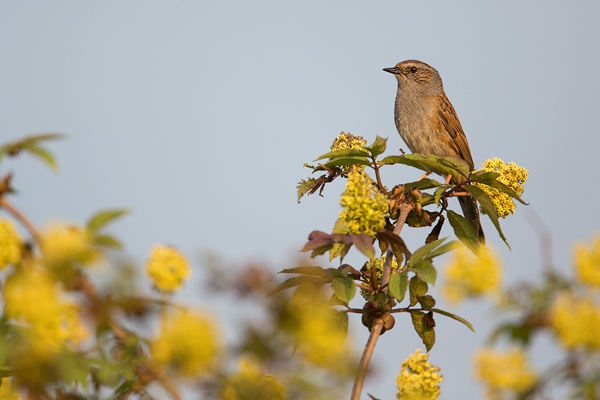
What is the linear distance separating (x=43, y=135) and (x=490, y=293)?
3.93 ft

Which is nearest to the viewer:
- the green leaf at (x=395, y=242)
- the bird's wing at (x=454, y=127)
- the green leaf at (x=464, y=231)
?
the green leaf at (x=395, y=242)

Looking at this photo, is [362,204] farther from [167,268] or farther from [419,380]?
[167,268]

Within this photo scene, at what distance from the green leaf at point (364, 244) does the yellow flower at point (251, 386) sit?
680 mm

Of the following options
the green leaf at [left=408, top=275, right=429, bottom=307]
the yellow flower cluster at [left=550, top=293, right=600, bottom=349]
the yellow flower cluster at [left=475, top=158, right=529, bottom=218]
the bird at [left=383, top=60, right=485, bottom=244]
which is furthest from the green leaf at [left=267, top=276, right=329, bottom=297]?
the bird at [left=383, top=60, right=485, bottom=244]

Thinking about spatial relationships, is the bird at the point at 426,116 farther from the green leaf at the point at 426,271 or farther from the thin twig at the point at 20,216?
the thin twig at the point at 20,216

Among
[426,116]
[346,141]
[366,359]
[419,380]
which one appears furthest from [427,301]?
[426,116]

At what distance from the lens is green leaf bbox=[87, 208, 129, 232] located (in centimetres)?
128

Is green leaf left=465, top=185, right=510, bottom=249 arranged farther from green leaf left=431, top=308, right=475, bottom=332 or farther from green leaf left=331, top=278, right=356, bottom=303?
green leaf left=331, top=278, right=356, bottom=303

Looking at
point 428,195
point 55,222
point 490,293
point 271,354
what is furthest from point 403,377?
point 428,195

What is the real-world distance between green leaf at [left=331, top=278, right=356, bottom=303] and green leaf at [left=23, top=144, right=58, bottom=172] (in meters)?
1.05

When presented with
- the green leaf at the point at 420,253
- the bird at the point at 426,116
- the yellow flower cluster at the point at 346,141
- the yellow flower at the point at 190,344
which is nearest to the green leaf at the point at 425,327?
the green leaf at the point at 420,253

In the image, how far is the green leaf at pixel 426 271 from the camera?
201cm

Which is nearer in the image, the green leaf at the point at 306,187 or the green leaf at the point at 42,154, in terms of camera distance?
the green leaf at the point at 42,154

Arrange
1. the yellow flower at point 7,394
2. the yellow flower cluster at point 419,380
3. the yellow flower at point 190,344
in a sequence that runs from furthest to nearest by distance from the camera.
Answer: the yellow flower cluster at point 419,380
the yellow flower at point 7,394
the yellow flower at point 190,344
